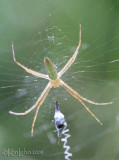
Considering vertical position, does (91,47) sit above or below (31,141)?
above

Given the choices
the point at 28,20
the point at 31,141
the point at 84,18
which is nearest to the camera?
the point at 84,18

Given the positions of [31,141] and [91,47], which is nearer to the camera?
[91,47]

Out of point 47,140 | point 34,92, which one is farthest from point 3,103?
point 47,140

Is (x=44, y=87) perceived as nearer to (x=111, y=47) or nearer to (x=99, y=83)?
(x=99, y=83)

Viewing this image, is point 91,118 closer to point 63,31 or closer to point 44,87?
point 44,87

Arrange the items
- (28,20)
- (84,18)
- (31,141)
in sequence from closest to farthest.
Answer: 1. (84,18)
2. (28,20)
3. (31,141)

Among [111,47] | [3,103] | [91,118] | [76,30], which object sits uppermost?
[76,30]
